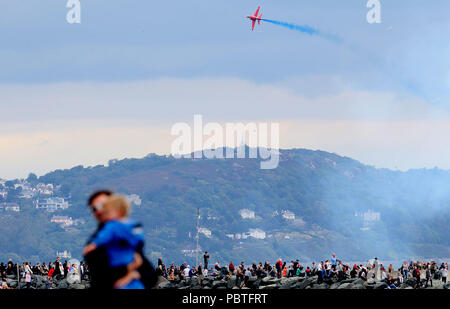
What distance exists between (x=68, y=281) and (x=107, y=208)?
7980cm

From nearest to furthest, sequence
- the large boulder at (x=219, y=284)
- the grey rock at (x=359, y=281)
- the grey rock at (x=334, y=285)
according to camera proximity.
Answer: the grey rock at (x=334, y=285) → the grey rock at (x=359, y=281) → the large boulder at (x=219, y=284)

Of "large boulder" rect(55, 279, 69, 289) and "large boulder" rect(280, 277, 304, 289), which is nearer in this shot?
"large boulder" rect(280, 277, 304, 289)

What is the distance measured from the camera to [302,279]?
95.4 metres

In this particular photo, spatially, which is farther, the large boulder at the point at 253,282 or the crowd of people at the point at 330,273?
the crowd of people at the point at 330,273

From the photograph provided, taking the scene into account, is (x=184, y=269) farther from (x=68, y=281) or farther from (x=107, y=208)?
(x=107, y=208)

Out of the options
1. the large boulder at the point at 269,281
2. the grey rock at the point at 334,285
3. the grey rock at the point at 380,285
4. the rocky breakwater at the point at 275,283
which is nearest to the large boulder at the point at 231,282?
the rocky breakwater at the point at 275,283

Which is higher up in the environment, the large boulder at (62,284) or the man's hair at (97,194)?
the man's hair at (97,194)

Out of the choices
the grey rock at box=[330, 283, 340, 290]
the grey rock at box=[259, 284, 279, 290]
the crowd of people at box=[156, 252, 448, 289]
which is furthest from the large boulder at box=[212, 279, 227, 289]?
the grey rock at box=[330, 283, 340, 290]

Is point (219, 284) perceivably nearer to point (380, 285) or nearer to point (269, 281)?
point (269, 281)

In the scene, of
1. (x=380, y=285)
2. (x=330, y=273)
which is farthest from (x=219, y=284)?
(x=380, y=285)

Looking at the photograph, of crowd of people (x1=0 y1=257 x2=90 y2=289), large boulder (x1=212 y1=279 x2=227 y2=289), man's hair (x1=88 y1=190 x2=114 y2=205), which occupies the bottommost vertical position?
large boulder (x1=212 y1=279 x2=227 y2=289)

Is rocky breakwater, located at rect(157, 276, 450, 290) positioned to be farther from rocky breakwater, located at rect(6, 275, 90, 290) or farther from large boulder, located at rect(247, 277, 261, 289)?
rocky breakwater, located at rect(6, 275, 90, 290)

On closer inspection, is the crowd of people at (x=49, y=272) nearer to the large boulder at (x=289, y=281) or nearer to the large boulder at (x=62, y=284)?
the large boulder at (x=62, y=284)
